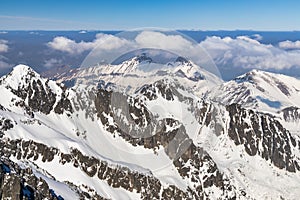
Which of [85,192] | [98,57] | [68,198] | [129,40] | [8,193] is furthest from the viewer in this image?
[85,192]

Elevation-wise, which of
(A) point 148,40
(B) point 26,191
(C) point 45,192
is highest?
(A) point 148,40

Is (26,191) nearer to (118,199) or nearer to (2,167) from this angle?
(2,167)

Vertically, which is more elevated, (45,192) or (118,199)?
(45,192)

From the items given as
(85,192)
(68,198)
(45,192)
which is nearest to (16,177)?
(45,192)

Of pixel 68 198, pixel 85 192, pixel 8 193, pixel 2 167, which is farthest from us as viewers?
pixel 85 192

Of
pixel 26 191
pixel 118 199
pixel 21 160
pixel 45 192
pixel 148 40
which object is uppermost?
pixel 148 40

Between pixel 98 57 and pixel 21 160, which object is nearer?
pixel 98 57

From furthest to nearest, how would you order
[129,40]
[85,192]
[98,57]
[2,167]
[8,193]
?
[85,192] < [98,57] < [129,40] < [2,167] < [8,193]

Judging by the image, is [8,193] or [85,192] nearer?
[8,193]

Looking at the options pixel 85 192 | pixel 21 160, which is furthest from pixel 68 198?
pixel 21 160
